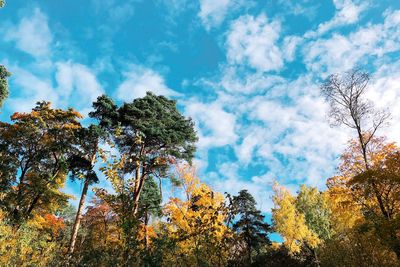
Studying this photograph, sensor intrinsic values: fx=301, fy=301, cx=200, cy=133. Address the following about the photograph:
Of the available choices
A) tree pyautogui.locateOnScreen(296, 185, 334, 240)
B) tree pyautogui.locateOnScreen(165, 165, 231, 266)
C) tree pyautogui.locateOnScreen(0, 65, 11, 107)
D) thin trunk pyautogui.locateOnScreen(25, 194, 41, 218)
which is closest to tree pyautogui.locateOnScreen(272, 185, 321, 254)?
tree pyautogui.locateOnScreen(296, 185, 334, 240)

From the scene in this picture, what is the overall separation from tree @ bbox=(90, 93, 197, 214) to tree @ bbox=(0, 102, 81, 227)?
2.19 meters

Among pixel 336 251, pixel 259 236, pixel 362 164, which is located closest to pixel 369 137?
pixel 362 164

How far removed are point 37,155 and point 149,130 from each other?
761 cm

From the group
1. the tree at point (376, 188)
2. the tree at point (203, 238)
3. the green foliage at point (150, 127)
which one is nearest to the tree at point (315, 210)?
the tree at point (376, 188)

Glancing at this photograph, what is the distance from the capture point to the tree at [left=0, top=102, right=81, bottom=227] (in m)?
17.5

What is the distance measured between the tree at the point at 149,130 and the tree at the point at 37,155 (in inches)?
86.2

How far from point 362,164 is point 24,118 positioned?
1963 cm

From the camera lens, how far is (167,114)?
18.9 metres

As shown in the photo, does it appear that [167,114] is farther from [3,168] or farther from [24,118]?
[3,168]

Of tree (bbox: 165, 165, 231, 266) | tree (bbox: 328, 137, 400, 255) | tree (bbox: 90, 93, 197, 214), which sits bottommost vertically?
tree (bbox: 165, 165, 231, 266)

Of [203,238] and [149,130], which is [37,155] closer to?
[149,130]

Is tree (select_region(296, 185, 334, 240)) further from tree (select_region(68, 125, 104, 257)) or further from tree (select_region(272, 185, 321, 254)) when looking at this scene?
tree (select_region(68, 125, 104, 257))

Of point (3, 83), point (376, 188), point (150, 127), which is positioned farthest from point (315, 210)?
point (3, 83)

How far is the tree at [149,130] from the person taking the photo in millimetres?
16797
